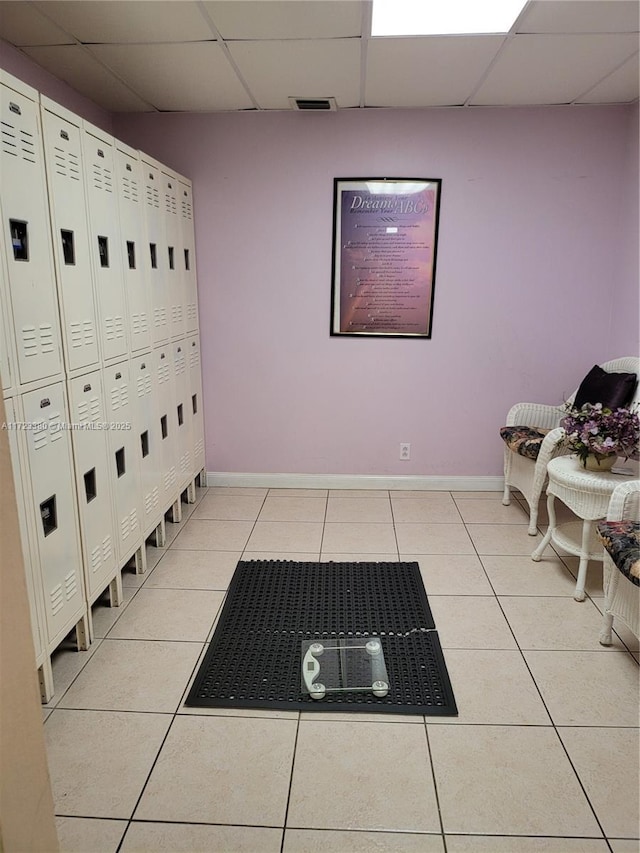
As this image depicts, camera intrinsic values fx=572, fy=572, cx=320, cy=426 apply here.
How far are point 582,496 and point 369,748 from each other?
1547 millimetres

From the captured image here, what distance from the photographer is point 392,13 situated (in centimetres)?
233

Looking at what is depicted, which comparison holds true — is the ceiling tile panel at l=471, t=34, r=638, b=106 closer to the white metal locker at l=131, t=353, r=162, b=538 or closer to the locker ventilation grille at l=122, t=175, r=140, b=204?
the locker ventilation grille at l=122, t=175, r=140, b=204

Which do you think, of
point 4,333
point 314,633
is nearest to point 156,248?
point 4,333

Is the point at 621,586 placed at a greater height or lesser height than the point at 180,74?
lesser

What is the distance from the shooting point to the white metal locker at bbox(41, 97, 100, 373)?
2088mm

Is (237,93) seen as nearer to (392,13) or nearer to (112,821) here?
(392,13)

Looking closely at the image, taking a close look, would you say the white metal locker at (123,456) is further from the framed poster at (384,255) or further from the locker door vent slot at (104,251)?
the framed poster at (384,255)

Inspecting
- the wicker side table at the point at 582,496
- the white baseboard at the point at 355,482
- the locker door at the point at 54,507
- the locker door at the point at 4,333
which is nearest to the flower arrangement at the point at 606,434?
the wicker side table at the point at 582,496

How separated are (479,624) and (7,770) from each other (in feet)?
7.12

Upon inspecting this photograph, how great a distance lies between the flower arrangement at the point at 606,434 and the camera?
2693 mm

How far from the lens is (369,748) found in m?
1.88

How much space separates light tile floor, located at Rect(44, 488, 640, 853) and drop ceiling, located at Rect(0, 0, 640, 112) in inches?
100

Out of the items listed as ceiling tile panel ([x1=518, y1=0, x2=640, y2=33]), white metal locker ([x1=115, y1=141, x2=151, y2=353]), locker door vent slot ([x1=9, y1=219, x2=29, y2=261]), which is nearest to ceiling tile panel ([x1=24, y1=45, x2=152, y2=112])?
white metal locker ([x1=115, y1=141, x2=151, y2=353])

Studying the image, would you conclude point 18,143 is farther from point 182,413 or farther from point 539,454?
point 539,454
